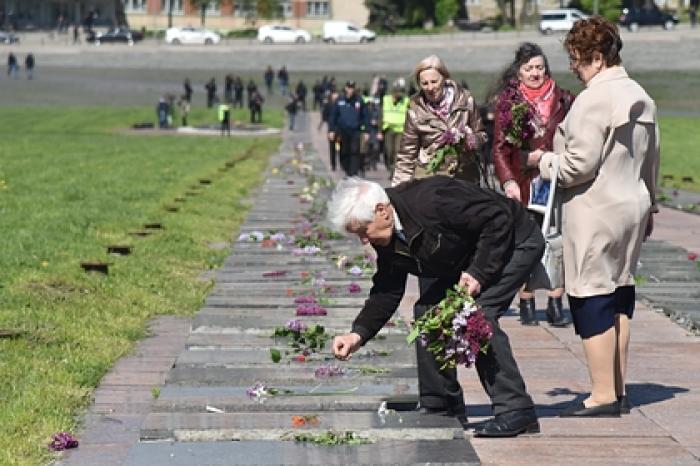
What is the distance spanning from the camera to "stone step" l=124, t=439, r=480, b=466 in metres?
6.45

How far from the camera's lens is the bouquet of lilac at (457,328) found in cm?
681

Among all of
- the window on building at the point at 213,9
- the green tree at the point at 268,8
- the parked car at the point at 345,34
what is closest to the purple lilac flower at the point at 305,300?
the parked car at the point at 345,34

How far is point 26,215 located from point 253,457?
12.5 m

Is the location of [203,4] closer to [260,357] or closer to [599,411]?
[260,357]

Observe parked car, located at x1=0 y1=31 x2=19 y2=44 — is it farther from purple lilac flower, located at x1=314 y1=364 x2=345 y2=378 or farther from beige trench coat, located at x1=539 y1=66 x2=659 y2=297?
beige trench coat, located at x1=539 y1=66 x2=659 y2=297

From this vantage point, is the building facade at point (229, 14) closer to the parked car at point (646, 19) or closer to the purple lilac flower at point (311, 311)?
the parked car at point (646, 19)

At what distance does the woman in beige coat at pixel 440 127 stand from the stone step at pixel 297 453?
11.1 feet

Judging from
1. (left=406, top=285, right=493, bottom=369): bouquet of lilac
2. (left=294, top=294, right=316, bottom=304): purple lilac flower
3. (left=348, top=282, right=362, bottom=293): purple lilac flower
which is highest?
(left=406, top=285, right=493, bottom=369): bouquet of lilac

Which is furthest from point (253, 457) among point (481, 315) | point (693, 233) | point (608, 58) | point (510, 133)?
point (693, 233)

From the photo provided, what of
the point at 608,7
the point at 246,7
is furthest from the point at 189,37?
the point at 608,7

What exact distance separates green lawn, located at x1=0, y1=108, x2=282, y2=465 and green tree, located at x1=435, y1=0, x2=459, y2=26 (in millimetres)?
76114

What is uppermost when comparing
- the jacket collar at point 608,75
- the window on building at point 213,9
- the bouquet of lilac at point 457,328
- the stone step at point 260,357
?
the jacket collar at point 608,75

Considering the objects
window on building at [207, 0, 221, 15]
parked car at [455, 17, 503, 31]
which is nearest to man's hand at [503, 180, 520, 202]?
parked car at [455, 17, 503, 31]

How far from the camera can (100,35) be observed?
105188mm
